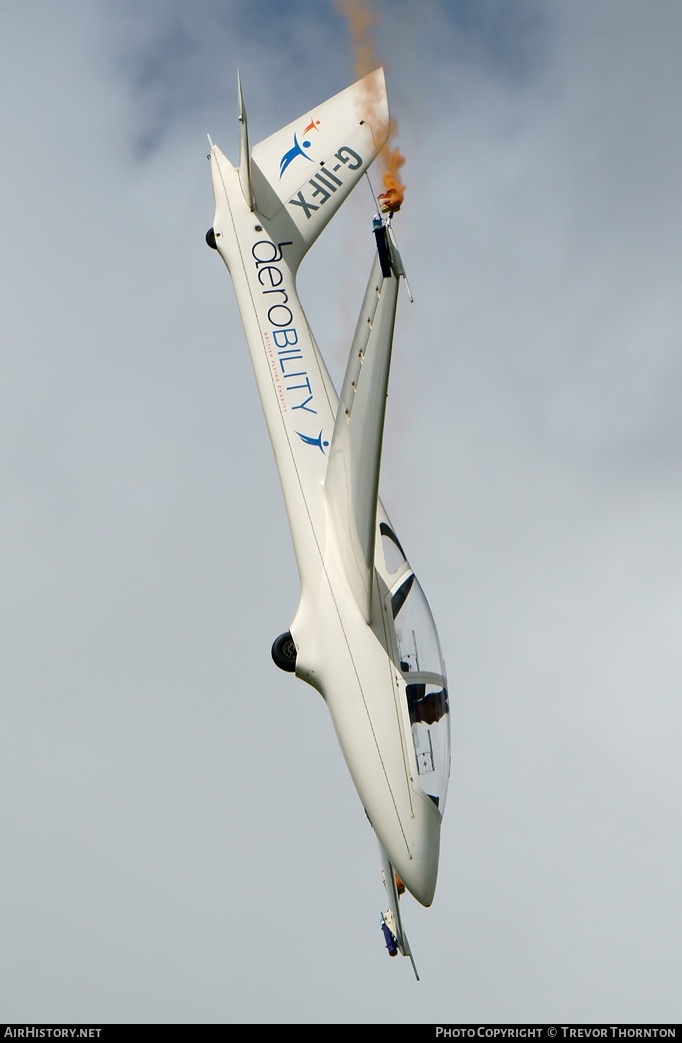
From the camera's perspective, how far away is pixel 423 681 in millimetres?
17594

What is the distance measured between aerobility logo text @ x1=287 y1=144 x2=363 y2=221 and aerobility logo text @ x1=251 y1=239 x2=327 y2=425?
1274mm

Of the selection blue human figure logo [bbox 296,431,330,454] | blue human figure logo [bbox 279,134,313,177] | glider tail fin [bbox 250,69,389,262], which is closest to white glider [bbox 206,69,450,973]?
blue human figure logo [bbox 296,431,330,454]

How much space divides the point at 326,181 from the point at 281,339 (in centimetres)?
493

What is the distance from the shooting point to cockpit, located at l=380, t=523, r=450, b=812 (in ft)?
56.6

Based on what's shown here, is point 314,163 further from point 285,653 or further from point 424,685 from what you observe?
point 424,685

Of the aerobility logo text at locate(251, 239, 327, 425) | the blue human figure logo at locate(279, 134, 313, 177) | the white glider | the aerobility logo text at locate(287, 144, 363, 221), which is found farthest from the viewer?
the blue human figure logo at locate(279, 134, 313, 177)

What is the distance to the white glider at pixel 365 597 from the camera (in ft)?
55.4

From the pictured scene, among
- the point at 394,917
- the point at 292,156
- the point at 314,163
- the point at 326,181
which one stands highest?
the point at 292,156

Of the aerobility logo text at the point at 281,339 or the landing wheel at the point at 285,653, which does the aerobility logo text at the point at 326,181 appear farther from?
the landing wheel at the point at 285,653

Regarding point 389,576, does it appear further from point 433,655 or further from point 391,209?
point 391,209

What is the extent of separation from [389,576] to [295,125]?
14.2 m

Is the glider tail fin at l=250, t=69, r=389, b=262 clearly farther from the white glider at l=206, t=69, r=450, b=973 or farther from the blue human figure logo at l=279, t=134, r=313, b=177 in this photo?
the white glider at l=206, t=69, r=450, b=973

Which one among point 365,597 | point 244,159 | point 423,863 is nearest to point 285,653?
point 365,597
